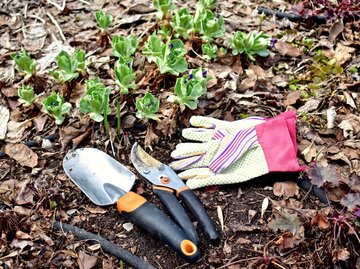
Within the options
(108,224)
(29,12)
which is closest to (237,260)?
(108,224)

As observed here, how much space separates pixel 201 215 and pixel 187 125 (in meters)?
0.53

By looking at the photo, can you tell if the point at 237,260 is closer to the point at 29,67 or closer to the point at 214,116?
the point at 214,116

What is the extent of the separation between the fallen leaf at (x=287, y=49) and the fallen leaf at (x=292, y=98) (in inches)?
12.0

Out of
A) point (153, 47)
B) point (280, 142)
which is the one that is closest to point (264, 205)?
point (280, 142)

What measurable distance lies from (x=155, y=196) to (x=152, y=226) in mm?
220

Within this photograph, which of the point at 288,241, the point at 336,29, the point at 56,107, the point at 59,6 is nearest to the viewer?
the point at 288,241

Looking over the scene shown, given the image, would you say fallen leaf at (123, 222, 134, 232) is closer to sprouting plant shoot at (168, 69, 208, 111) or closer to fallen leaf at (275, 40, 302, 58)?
sprouting plant shoot at (168, 69, 208, 111)

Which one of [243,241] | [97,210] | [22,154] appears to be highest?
[22,154]

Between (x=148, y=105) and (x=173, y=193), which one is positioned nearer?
(x=173, y=193)

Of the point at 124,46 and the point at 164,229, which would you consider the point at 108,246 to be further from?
the point at 124,46

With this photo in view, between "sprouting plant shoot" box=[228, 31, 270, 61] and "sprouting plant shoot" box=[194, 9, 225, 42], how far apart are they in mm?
84

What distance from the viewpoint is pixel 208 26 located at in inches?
100

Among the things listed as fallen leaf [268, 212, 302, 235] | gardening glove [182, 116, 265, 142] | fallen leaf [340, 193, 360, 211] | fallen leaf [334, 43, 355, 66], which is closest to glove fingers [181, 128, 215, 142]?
gardening glove [182, 116, 265, 142]

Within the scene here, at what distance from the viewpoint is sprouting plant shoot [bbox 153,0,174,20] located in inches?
105
